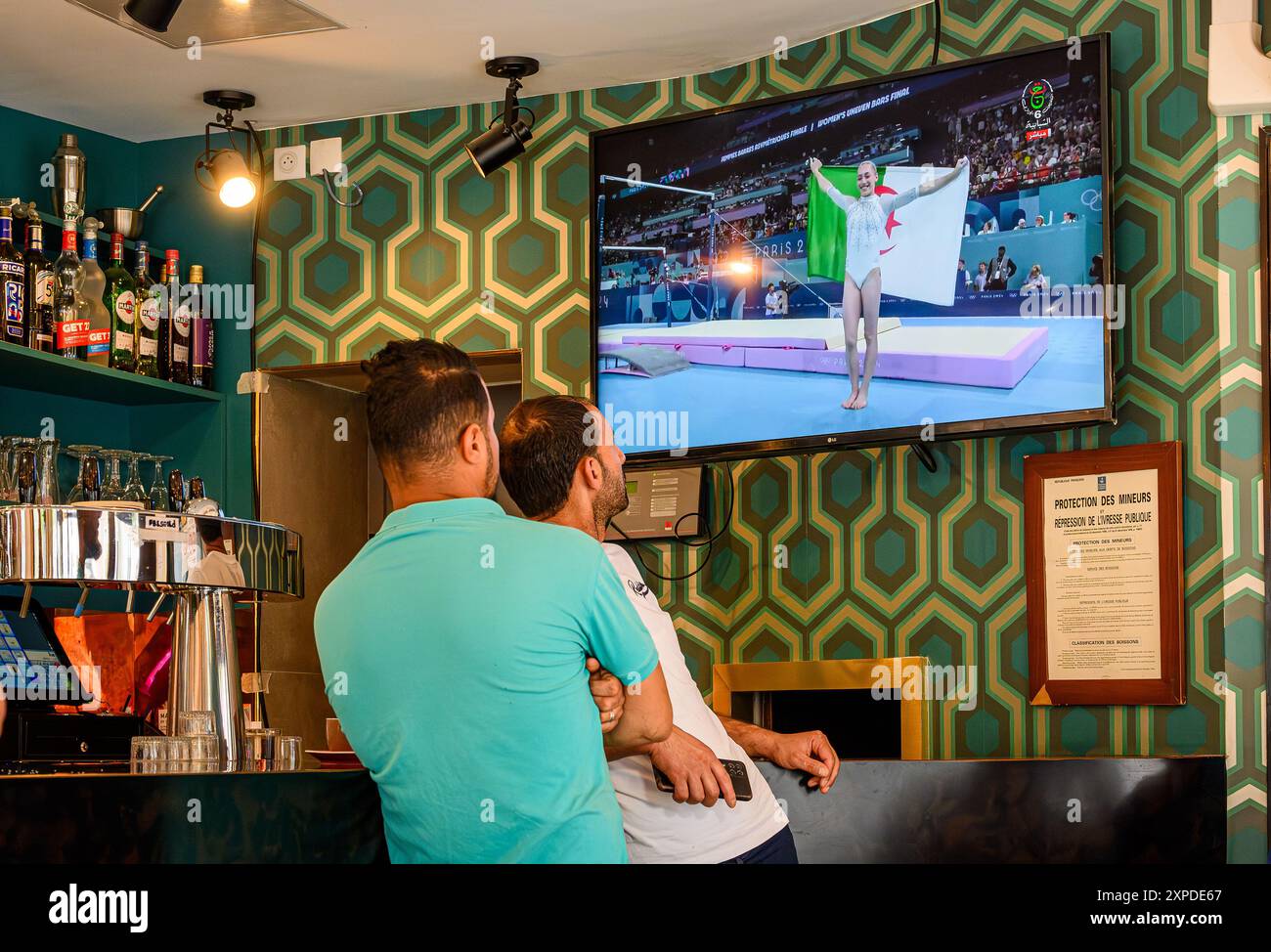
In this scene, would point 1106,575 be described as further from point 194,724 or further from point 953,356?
point 194,724

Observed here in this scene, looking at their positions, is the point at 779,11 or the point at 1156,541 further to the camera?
the point at 779,11

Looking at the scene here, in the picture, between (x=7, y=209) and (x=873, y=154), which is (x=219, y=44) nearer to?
(x=7, y=209)

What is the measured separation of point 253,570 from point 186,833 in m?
0.72

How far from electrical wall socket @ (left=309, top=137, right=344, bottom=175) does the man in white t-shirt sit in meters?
2.11

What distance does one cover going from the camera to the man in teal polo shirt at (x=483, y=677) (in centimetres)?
151

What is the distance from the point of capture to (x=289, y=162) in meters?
4.11

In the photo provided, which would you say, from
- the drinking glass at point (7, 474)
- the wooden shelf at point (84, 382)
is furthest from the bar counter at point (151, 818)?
the wooden shelf at point (84, 382)

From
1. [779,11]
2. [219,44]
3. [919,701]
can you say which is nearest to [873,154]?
[779,11]

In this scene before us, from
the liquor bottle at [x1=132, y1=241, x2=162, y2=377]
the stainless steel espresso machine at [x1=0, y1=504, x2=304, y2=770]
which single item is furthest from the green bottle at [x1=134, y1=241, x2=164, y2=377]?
the stainless steel espresso machine at [x1=0, y1=504, x2=304, y2=770]

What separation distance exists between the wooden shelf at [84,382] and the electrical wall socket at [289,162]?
656mm

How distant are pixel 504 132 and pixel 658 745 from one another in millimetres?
2192

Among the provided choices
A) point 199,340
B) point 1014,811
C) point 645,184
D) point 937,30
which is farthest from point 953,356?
point 199,340

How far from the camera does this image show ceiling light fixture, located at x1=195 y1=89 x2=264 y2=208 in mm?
3891

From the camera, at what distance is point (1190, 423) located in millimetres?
2871
